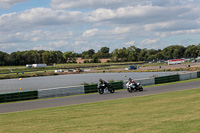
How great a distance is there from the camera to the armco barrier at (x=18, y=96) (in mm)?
29344

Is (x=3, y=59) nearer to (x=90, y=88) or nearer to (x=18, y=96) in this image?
(x=90, y=88)

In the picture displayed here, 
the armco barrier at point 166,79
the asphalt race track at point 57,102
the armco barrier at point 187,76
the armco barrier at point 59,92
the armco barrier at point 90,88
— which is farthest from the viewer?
the armco barrier at point 187,76

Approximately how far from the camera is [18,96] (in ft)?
99.5

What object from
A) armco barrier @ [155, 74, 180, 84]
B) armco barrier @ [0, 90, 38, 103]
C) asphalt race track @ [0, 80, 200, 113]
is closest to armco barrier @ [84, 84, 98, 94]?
asphalt race track @ [0, 80, 200, 113]

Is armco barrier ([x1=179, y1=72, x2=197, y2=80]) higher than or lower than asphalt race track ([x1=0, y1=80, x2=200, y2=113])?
higher

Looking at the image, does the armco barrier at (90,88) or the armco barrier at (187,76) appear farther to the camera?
the armco barrier at (187,76)

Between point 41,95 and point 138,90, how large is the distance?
35.0 ft

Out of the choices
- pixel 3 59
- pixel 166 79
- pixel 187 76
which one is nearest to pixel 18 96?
pixel 166 79

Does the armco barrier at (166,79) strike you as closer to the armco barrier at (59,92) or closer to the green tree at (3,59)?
the armco barrier at (59,92)

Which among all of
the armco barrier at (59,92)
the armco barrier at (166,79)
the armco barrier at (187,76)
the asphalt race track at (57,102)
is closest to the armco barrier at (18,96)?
the armco barrier at (59,92)

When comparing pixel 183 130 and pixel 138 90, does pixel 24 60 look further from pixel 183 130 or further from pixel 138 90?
pixel 183 130

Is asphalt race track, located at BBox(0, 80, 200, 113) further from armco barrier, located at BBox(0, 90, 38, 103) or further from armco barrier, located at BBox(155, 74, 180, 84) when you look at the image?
armco barrier, located at BBox(155, 74, 180, 84)

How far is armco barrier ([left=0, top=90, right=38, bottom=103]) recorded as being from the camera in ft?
96.3

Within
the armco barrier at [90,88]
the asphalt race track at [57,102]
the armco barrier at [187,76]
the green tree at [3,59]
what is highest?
the green tree at [3,59]
